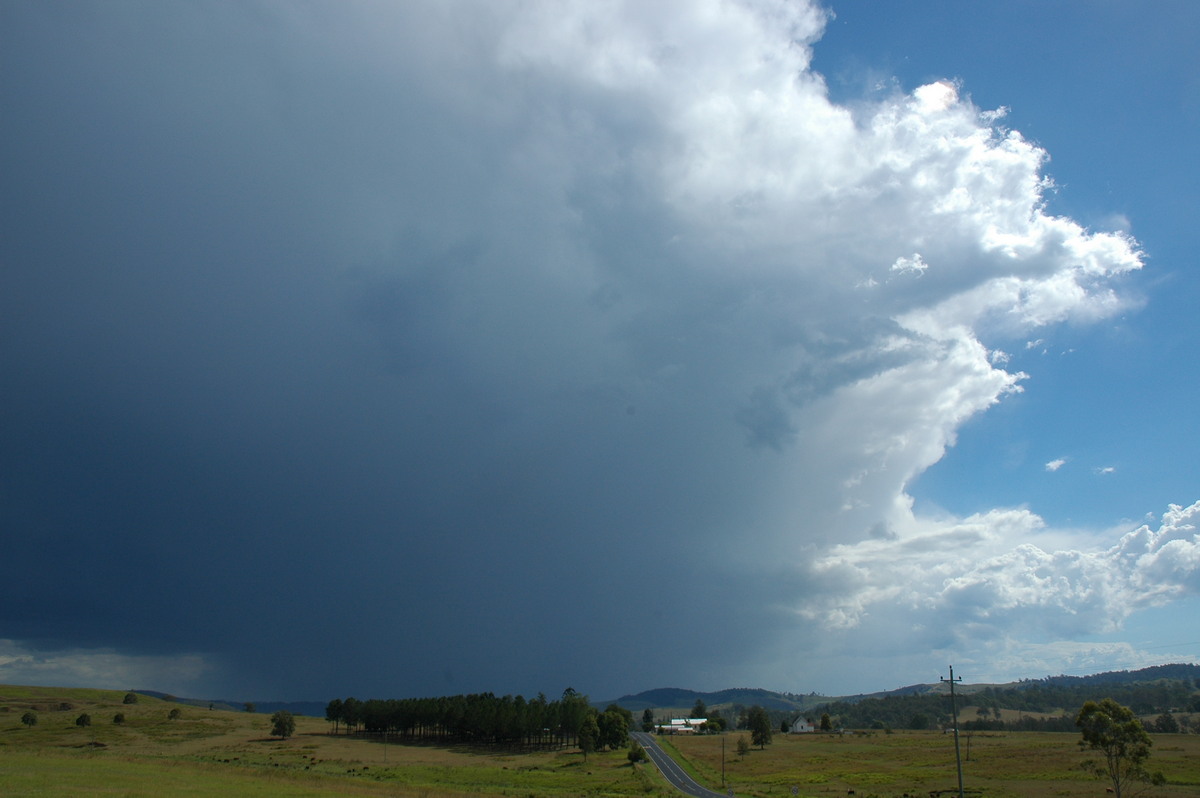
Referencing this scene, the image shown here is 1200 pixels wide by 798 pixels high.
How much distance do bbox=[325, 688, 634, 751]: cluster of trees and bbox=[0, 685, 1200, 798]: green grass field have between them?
7269 millimetres

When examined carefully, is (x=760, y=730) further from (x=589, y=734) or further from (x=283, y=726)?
(x=283, y=726)

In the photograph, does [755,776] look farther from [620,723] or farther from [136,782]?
[136,782]

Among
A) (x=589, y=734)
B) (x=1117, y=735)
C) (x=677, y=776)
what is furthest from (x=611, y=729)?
(x=1117, y=735)

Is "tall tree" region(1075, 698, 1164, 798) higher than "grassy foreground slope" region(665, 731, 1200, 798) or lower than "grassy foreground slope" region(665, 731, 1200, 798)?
higher

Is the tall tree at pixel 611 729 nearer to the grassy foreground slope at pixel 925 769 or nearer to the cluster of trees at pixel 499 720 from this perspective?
the cluster of trees at pixel 499 720

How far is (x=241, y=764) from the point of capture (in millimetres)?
87062

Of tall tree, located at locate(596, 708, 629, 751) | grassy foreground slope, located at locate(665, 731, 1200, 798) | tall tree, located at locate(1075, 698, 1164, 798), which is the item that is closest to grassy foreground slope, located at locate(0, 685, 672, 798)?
tall tree, located at locate(596, 708, 629, 751)

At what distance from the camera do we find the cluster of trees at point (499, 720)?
14325 centimetres

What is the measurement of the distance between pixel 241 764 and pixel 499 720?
273 ft

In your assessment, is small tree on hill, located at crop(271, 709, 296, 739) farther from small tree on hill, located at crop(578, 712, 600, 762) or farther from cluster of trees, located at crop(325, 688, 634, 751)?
small tree on hill, located at crop(578, 712, 600, 762)

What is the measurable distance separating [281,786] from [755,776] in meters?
76.1

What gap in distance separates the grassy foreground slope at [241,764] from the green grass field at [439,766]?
0.25 m

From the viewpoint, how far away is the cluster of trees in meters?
143

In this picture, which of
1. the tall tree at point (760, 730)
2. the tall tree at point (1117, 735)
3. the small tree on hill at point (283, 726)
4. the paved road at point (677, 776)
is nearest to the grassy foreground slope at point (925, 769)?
the paved road at point (677, 776)
